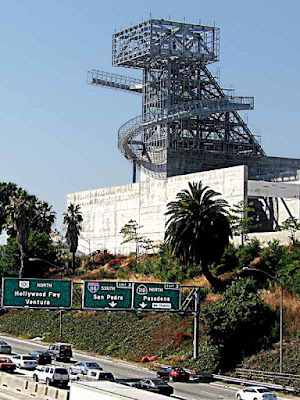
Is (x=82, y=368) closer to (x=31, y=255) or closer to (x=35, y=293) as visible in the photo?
(x=35, y=293)

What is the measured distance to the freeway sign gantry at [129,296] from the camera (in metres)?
72.0

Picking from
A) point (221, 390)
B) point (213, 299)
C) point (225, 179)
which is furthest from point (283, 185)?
point (221, 390)

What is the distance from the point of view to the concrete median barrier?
A: 44.9 m

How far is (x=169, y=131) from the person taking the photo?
125062 mm

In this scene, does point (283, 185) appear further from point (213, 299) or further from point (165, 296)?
point (165, 296)

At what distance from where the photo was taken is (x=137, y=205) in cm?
12700

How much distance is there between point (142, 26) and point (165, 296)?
66559 mm

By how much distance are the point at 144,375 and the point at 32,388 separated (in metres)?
22.8

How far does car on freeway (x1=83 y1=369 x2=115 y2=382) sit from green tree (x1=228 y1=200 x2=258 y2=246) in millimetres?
40120

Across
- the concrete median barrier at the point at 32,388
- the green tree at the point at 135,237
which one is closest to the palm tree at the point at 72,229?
the green tree at the point at 135,237

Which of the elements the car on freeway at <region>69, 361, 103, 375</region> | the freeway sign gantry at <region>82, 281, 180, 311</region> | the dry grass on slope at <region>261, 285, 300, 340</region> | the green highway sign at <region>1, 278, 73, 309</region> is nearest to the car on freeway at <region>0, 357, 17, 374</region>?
the car on freeway at <region>69, 361, 103, 375</region>

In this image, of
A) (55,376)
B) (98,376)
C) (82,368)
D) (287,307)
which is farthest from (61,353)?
(287,307)

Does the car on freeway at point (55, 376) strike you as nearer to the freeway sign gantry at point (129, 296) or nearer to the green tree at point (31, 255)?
the freeway sign gantry at point (129, 296)

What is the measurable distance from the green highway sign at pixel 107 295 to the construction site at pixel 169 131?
153 ft
